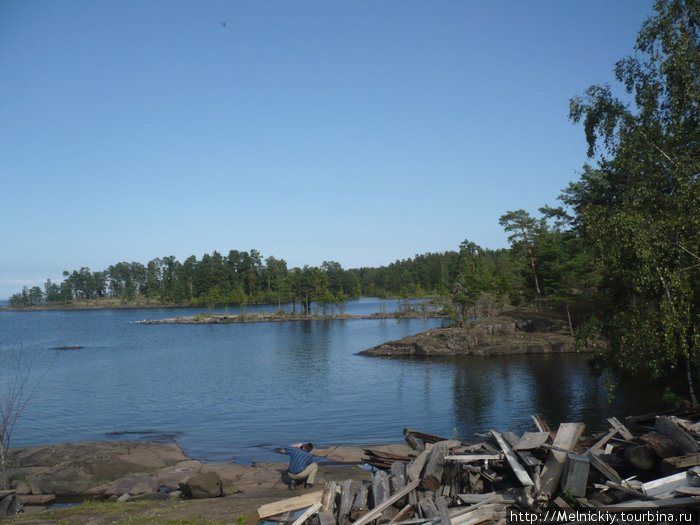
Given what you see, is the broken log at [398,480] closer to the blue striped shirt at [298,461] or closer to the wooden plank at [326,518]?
the wooden plank at [326,518]

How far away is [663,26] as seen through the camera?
18750 millimetres

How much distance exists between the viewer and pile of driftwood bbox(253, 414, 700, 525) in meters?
9.85

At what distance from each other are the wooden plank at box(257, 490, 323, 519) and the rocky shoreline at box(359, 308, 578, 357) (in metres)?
48.5

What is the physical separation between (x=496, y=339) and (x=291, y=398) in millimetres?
32152


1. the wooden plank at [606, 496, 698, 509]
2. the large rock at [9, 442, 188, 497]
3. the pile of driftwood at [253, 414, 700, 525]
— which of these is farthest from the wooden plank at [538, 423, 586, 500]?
the large rock at [9, 442, 188, 497]

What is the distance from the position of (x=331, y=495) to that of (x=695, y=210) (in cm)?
1400

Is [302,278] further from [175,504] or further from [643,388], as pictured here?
[175,504]

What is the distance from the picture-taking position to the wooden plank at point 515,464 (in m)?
10.8

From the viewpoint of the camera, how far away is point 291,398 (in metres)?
38.4

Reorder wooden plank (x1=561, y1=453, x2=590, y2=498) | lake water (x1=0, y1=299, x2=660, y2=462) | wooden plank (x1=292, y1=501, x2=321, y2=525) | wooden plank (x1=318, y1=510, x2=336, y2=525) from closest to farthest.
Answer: wooden plank (x1=561, y1=453, x2=590, y2=498) < wooden plank (x1=318, y1=510, x2=336, y2=525) < wooden plank (x1=292, y1=501, x2=321, y2=525) < lake water (x1=0, y1=299, x2=660, y2=462)

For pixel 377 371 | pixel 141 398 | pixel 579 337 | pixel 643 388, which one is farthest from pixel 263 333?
pixel 579 337

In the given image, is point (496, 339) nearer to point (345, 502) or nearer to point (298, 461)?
point (298, 461)

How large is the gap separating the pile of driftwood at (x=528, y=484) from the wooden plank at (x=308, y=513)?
0.07ft

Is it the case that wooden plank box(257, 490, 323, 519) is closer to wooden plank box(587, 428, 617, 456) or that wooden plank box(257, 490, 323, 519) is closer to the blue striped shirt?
the blue striped shirt
